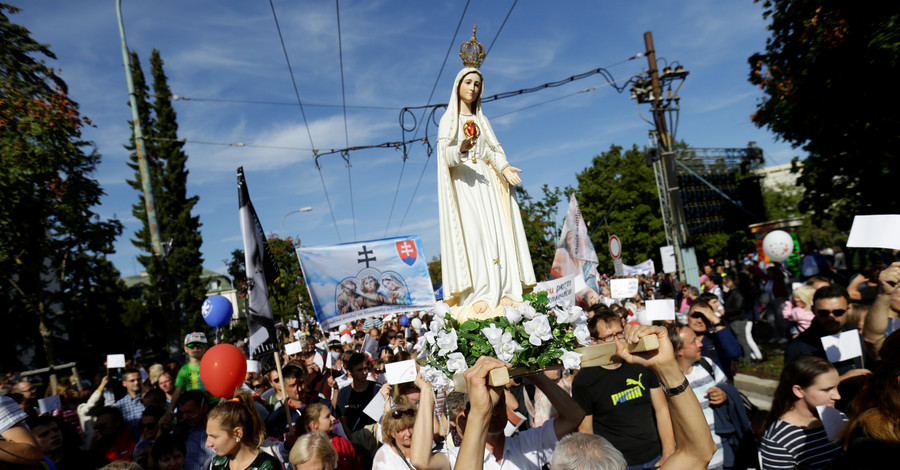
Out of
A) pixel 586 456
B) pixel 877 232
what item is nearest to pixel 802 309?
pixel 877 232

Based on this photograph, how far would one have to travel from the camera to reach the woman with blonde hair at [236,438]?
394cm

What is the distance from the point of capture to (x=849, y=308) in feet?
17.5

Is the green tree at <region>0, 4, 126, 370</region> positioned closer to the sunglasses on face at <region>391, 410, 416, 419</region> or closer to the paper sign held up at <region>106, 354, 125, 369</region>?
the paper sign held up at <region>106, 354, 125, 369</region>

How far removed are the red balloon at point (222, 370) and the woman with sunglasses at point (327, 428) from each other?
3.53 ft

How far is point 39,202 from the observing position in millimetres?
14578

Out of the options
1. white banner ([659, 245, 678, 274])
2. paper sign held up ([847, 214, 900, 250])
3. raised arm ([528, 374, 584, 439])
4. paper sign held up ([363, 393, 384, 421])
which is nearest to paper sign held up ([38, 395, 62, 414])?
paper sign held up ([363, 393, 384, 421])

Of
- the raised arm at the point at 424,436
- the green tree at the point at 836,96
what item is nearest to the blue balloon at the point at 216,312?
the raised arm at the point at 424,436

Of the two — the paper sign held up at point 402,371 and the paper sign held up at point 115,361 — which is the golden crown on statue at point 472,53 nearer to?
the paper sign held up at point 402,371

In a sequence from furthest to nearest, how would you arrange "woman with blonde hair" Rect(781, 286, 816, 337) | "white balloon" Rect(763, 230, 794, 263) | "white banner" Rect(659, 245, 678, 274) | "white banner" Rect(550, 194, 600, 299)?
"white banner" Rect(659, 245, 678, 274) < "white balloon" Rect(763, 230, 794, 263) < "white banner" Rect(550, 194, 600, 299) < "woman with blonde hair" Rect(781, 286, 816, 337)

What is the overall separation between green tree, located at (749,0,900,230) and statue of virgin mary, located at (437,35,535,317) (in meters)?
12.2

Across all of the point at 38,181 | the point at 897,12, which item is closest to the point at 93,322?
the point at 38,181

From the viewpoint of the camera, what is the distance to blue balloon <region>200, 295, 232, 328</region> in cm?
972

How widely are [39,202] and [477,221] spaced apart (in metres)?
14.6

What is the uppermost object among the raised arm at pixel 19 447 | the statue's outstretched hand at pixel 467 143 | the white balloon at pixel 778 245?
the statue's outstretched hand at pixel 467 143
